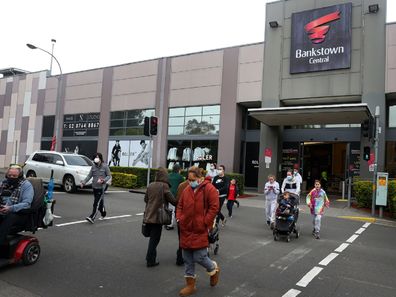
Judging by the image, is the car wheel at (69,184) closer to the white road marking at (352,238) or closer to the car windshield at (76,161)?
the car windshield at (76,161)

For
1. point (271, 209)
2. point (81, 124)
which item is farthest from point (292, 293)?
Result: point (81, 124)

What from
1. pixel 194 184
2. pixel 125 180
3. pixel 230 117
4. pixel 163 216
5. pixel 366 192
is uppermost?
pixel 230 117

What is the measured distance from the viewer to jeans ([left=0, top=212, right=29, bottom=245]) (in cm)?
571

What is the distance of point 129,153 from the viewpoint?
2967 cm

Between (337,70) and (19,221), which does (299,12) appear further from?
(19,221)

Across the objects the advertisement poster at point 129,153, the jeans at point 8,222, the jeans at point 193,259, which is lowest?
the jeans at point 193,259

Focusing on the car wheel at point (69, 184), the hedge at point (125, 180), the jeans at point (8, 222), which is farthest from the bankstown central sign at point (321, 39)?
the jeans at point (8, 222)

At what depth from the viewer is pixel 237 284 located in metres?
5.60

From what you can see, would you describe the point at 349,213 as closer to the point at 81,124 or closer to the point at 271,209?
the point at 271,209

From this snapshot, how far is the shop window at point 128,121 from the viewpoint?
2948 centimetres

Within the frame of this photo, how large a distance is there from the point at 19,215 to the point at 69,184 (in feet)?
37.0

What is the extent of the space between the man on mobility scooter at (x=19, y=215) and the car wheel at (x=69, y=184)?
10.7 meters

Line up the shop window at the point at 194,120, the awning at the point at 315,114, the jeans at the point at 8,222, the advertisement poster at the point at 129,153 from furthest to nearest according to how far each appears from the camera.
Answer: the advertisement poster at the point at 129,153 < the shop window at the point at 194,120 < the awning at the point at 315,114 < the jeans at the point at 8,222

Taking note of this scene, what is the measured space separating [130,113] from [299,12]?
14.3m
